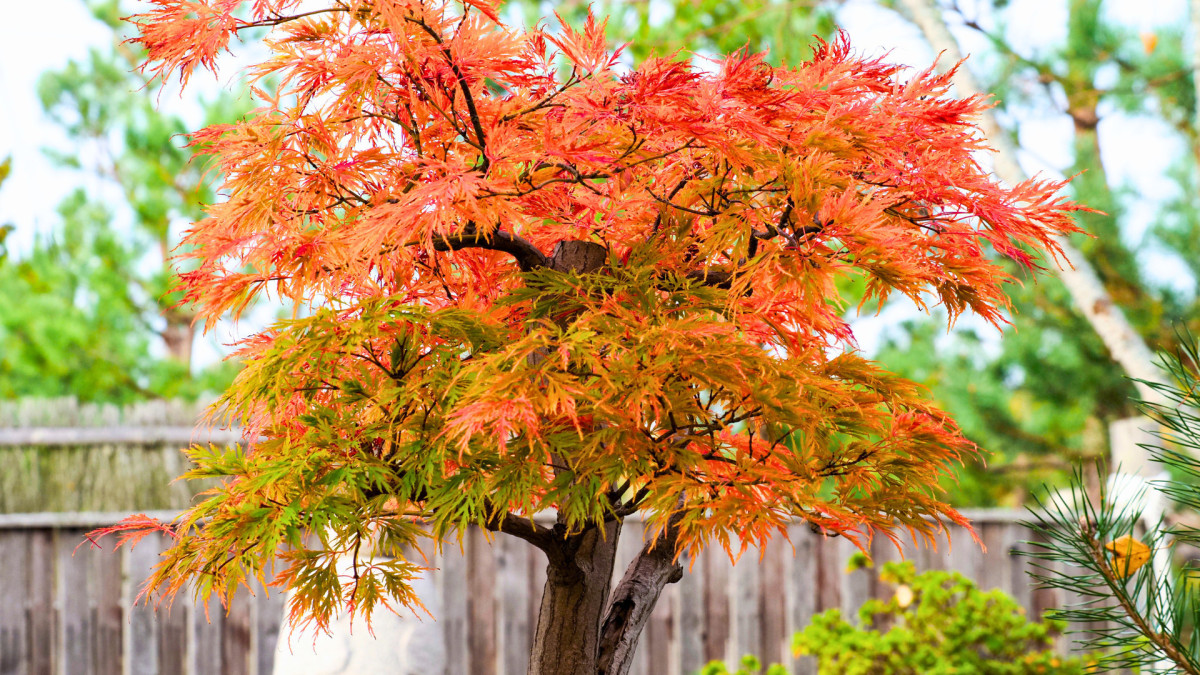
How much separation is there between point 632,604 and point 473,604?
1691mm

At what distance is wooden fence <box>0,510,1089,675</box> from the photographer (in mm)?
3021

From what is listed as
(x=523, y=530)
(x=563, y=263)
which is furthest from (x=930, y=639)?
(x=563, y=263)

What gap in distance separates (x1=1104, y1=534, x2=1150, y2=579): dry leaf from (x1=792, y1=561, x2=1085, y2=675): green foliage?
1475 millimetres

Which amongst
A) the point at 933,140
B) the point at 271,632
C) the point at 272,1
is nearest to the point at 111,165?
the point at 271,632

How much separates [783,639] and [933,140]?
95.3 inches

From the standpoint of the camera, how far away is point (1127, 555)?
4.12 ft

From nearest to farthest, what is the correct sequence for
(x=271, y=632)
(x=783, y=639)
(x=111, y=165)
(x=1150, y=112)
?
(x=271, y=632) < (x=783, y=639) < (x=1150, y=112) < (x=111, y=165)

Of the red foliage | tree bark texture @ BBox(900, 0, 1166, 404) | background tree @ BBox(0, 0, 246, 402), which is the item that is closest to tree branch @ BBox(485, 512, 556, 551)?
the red foliage

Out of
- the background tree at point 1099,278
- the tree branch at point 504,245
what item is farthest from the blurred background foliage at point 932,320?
the tree branch at point 504,245

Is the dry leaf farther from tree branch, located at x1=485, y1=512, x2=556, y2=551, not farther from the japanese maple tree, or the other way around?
tree branch, located at x1=485, y1=512, x2=556, y2=551

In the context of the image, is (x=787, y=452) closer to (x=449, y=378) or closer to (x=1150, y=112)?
(x=449, y=378)

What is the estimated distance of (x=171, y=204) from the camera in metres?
Answer: 6.07

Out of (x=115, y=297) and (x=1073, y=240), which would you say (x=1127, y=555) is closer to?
(x=1073, y=240)

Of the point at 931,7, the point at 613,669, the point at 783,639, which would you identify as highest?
the point at 931,7
